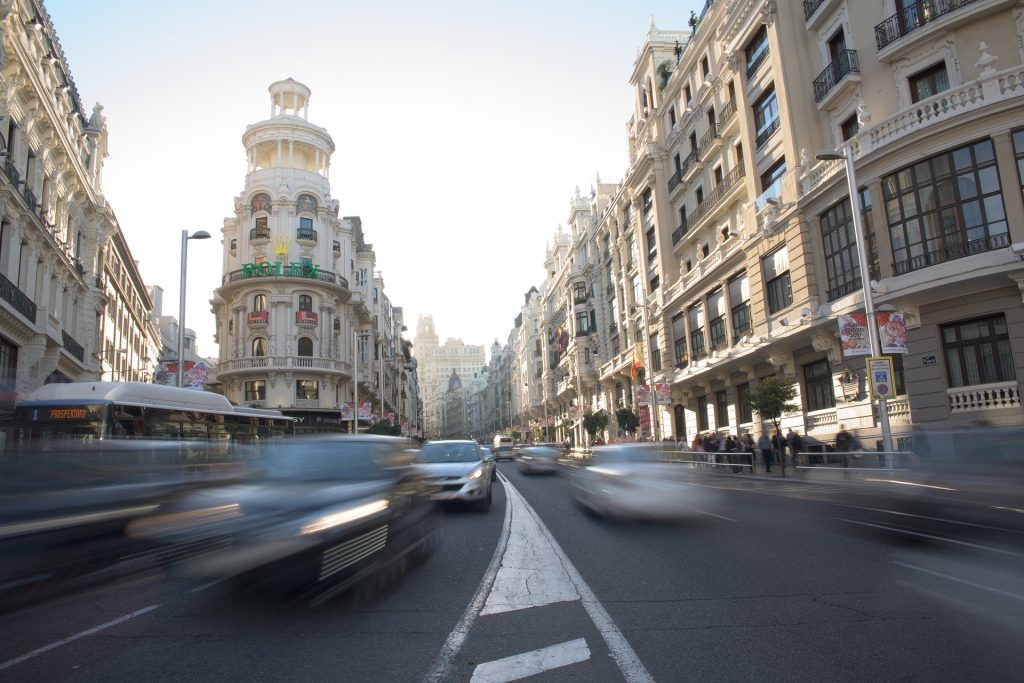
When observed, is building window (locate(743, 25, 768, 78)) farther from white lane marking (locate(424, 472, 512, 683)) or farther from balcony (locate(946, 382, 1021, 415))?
white lane marking (locate(424, 472, 512, 683))

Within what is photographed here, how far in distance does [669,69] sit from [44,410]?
37.1 m

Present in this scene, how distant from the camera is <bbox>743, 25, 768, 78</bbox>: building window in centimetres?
2759

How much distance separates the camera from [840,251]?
74.4ft

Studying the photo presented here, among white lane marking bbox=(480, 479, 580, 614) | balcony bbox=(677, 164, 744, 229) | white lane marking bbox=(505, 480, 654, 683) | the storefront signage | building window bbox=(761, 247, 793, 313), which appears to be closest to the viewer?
white lane marking bbox=(505, 480, 654, 683)

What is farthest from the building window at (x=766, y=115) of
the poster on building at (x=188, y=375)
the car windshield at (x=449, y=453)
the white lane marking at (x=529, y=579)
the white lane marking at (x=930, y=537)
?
the poster on building at (x=188, y=375)

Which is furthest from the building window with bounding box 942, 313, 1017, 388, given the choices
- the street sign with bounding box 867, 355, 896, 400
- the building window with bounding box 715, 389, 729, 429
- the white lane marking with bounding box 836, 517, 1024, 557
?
the building window with bounding box 715, 389, 729, 429

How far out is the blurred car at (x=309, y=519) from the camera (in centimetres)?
548

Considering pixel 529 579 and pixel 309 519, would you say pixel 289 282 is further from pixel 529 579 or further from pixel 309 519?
pixel 309 519

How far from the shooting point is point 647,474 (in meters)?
10.7

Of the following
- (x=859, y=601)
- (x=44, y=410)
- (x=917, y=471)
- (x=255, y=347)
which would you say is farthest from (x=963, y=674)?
(x=255, y=347)

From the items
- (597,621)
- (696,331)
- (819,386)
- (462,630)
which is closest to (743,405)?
(696,331)

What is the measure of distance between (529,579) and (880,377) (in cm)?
1471

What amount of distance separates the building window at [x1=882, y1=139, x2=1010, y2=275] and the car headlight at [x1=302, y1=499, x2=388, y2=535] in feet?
61.2

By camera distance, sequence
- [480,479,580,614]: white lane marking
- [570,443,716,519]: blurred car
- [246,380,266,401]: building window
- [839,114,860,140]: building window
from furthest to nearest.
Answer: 1. [246,380,266,401]: building window
2. [839,114,860,140]: building window
3. [570,443,716,519]: blurred car
4. [480,479,580,614]: white lane marking
